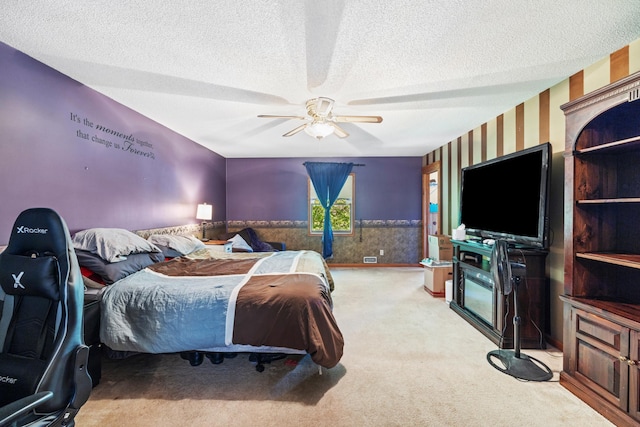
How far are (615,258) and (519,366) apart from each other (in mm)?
1111

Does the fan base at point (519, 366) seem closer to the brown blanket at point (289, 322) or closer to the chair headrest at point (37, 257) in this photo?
the brown blanket at point (289, 322)

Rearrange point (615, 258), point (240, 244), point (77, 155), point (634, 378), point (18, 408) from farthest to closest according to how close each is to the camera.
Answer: point (240, 244), point (77, 155), point (615, 258), point (634, 378), point (18, 408)

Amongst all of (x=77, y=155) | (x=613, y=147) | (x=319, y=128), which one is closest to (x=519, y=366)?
(x=613, y=147)

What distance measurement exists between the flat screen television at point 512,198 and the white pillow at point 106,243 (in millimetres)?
3682

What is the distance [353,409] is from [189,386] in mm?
1209

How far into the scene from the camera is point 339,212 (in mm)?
6098

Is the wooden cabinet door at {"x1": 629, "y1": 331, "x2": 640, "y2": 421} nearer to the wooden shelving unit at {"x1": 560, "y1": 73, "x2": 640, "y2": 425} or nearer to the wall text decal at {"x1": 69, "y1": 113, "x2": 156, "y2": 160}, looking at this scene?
the wooden shelving unit at {"x1": 560, "y1": 73, "x2": 640, "y2": 425}

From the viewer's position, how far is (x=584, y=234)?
1.93 meters

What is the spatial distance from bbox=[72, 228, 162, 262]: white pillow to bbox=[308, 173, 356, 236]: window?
3.86 meters

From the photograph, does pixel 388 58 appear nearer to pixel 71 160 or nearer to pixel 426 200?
pixel 71 160

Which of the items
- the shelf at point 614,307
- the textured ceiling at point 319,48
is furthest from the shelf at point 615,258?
the textured ceiling at point 319,48

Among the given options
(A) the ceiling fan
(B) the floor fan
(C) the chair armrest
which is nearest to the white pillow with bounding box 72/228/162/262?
(C) the chair armrest

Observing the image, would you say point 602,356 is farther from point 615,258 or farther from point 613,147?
point 613,147

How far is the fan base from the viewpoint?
210 centimetres
